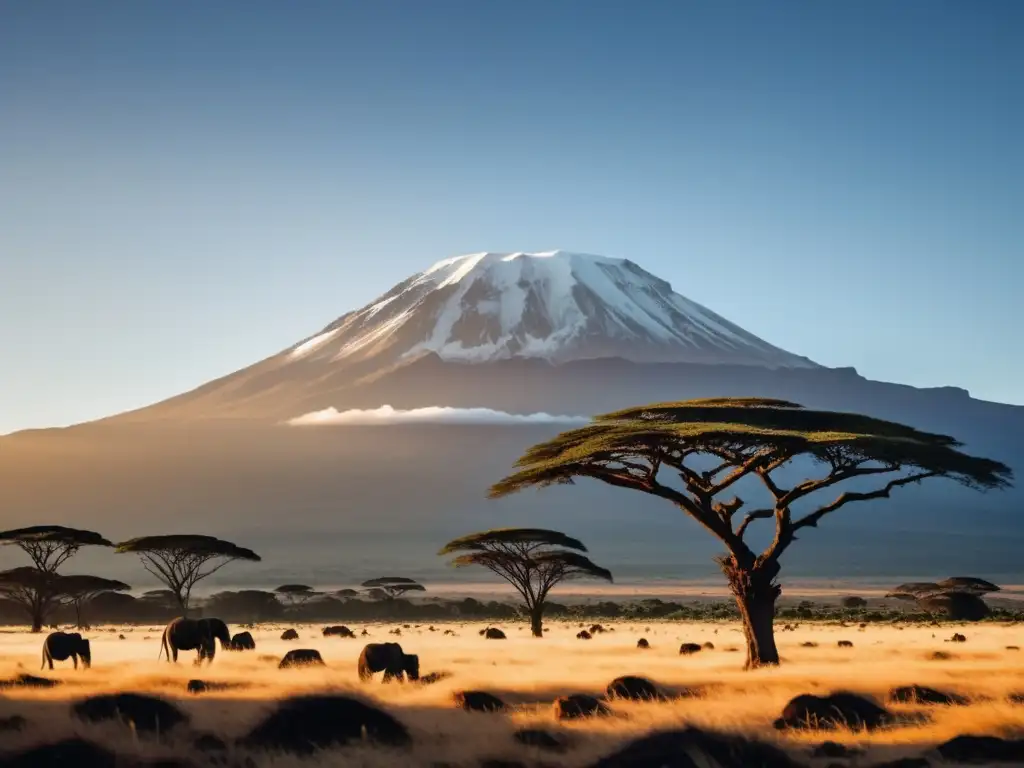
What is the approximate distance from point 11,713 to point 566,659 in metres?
21.9

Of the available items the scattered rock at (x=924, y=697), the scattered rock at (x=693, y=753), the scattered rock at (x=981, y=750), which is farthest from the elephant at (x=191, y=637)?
the scattered rock at (x=981, y=750)

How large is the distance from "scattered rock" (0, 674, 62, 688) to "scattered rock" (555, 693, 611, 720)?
1374 centimetres

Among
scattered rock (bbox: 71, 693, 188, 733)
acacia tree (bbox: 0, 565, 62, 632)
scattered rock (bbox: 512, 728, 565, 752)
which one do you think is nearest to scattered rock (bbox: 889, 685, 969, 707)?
scattered rock (bbox: 512, 728, 565, 752)

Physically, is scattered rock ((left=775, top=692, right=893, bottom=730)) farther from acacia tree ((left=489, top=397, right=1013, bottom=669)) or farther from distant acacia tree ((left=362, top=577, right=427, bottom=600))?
distant acacia tree ((left=362, top=577, right=427, bottom=600))

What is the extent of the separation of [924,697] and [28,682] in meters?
21.3

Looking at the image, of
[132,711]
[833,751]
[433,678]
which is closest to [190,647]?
[433,678]

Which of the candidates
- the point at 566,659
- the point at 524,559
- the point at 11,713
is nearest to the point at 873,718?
the point at 11,713

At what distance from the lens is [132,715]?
2159 cm

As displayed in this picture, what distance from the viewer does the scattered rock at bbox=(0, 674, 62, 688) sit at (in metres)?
29.5

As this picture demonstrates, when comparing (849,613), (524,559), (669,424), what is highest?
(669,424)

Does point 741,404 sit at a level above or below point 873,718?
above

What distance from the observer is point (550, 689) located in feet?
94.9

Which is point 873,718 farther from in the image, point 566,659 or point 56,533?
point 56,533

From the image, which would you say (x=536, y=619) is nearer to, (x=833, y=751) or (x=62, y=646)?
(x=62, y=646)
